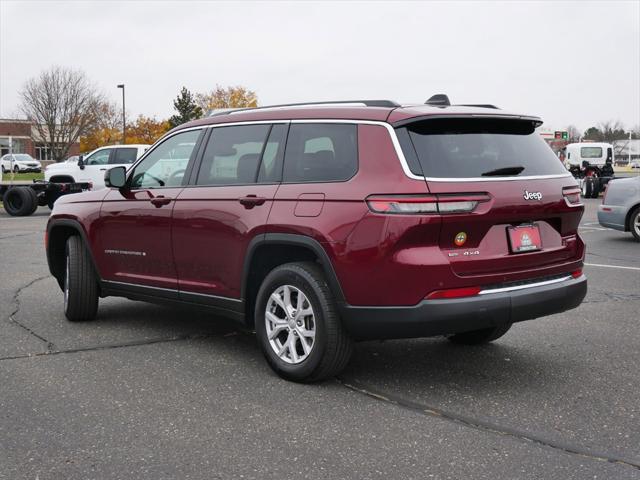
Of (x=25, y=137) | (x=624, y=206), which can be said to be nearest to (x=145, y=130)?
(x=25, y=137)

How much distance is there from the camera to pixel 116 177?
20.3 feet

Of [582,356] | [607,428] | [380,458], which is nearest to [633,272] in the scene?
[582,356]

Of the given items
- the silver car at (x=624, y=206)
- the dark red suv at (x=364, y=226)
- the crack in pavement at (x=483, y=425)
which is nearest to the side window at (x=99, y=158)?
the silver car at (x=624, y=206)

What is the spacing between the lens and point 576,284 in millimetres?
5020

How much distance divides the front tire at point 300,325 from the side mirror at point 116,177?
6.14ft

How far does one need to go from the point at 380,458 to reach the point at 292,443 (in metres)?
0.47

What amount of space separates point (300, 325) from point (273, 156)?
1.16 meters

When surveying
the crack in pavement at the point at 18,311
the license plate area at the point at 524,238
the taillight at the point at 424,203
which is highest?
the taillight at the point at 424,203

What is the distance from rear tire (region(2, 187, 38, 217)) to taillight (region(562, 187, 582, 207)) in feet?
63.7

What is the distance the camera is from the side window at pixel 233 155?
532 cm

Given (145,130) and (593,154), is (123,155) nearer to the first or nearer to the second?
(593,154)

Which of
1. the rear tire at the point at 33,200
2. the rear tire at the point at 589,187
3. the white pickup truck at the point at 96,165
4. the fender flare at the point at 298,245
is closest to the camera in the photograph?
the fender flare at the point at 298,245

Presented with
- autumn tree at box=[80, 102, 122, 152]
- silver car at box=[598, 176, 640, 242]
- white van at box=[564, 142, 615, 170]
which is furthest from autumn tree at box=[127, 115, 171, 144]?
silver car at box=[598, 176, 640, 242]

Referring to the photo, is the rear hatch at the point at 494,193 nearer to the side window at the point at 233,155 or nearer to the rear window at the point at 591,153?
the side window at the point at 233,155
